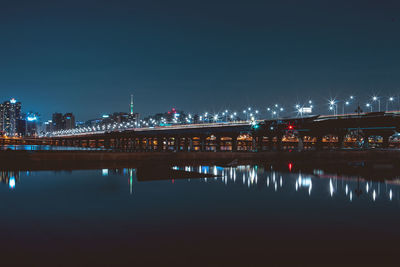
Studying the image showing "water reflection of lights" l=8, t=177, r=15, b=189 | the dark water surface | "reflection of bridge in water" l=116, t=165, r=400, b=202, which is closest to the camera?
the dark water surface

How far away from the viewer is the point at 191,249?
535 inches

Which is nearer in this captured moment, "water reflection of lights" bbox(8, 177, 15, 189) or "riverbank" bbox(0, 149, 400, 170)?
"water reflection of lights" bbox(8, 177, 15, 189)

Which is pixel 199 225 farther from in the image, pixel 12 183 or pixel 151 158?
pixel 151 158

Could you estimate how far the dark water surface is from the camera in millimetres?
12609

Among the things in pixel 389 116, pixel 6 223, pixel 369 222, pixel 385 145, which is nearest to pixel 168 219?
pixel 6 223

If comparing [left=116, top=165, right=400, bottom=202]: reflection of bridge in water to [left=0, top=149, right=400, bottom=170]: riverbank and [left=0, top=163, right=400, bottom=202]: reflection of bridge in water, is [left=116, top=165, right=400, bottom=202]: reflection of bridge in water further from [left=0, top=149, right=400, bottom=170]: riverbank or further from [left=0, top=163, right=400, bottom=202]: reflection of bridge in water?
[left=0, top=149, right=400, bottom=170]: riverbank

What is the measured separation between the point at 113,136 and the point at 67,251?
126m

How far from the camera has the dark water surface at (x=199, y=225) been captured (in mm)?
12609

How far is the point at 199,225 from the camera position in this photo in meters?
17.5

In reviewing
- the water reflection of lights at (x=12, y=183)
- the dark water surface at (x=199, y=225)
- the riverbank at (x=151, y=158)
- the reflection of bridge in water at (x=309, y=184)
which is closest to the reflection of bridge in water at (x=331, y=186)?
the reflection of bridge in water at (x=309, y=184)

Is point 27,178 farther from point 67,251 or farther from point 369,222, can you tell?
point 369,222

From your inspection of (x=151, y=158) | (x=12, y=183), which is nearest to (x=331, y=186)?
(x=12, y=183)

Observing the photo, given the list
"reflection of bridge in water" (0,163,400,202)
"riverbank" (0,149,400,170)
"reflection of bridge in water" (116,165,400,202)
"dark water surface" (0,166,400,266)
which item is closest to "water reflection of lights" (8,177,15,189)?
"reflection of bridge in water" (0,163,400,202)

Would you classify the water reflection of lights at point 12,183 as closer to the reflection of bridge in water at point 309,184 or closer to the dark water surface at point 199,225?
the reflection of bridge in water at point 309,184
